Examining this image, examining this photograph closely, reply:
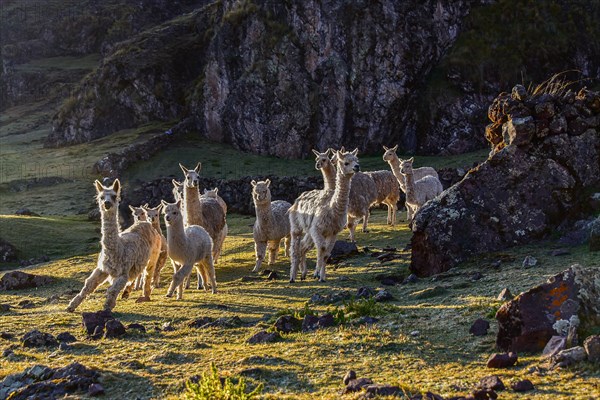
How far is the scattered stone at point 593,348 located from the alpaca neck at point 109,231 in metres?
10.1

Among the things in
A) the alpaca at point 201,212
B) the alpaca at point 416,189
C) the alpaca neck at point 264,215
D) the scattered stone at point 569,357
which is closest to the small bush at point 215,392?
the scattered stone at point 569,357

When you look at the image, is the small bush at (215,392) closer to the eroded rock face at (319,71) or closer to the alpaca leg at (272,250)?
the alpaca leg at (272,250)

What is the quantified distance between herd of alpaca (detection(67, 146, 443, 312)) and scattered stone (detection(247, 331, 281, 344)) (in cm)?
476

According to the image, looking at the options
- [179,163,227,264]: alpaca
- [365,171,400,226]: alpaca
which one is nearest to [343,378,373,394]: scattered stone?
[179,163,227,264]: alpaca

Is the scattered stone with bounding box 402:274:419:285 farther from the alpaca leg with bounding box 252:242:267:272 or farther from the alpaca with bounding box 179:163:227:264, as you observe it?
the alpaca with bounding box 179:163:227:264

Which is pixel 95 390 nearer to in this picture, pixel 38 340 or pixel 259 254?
pixel 38 340

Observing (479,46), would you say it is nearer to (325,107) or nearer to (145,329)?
(325,107)

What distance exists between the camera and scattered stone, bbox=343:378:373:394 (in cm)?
744

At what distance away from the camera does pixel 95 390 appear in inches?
329

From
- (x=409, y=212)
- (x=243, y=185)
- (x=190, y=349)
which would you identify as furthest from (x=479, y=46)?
(x=190, y=349)

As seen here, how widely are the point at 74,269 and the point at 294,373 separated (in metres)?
17.3

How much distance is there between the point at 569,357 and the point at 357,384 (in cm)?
240

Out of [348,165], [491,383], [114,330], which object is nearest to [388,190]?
[348,165]

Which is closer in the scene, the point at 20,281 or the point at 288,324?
the point at 288,324
